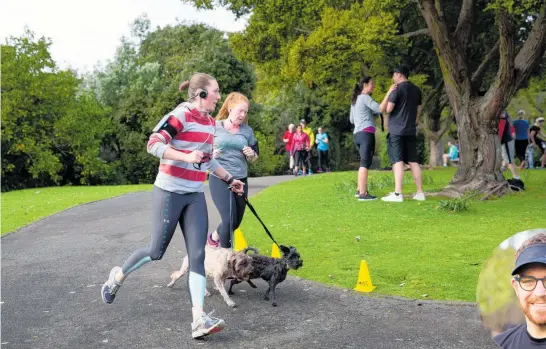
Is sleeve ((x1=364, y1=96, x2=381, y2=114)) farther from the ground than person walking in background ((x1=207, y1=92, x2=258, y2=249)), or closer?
farther from the ground

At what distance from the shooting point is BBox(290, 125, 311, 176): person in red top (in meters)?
26.3

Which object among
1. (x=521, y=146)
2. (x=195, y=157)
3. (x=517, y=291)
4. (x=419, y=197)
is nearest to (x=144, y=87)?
(x=521, y=146)

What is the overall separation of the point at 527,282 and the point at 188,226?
3752mm

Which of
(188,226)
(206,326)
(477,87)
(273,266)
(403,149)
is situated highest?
(477,87)

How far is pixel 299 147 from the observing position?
87.1 ft

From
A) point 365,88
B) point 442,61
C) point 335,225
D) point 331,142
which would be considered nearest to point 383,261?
point 335,225

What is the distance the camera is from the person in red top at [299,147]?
26314 mm

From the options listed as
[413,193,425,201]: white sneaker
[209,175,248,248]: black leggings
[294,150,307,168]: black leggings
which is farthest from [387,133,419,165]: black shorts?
[294,150,307,168]: black leggings

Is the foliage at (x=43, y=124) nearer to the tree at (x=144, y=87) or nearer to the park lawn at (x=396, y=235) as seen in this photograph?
the tree at (x=144, y=87)

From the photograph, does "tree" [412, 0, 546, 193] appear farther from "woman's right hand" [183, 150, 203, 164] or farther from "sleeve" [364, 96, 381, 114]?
"woman's right hand" [183, 150, 203, 164]

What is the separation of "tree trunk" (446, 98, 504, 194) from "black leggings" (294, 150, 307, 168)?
11.6 m

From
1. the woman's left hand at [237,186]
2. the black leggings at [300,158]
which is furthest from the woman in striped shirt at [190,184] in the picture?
the black leggings at [300,158]

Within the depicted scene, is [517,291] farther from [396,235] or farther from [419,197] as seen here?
[419,197]

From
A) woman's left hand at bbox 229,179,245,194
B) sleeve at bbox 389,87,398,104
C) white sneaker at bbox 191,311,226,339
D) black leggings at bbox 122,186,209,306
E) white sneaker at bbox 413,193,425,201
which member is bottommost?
white sneaker at bbox 191,311,226,339
